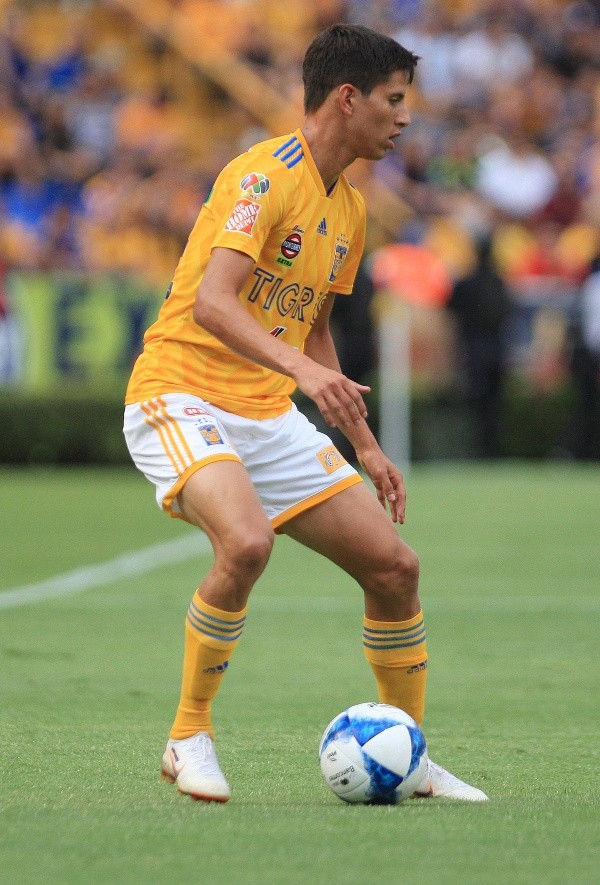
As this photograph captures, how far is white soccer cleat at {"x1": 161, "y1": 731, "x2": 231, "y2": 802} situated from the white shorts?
72 cm

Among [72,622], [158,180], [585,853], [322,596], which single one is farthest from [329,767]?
[158,180]

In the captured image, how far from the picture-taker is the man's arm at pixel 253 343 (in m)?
4.61

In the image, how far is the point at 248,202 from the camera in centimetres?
495

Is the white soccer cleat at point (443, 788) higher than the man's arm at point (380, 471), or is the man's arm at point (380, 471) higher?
the man's arm at point (380, 471)

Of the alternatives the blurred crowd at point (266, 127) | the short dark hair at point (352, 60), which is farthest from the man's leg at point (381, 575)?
the blurred crowd at point (266, 127)

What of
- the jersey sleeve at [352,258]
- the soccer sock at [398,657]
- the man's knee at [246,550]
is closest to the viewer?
the man's knee at [246,550]

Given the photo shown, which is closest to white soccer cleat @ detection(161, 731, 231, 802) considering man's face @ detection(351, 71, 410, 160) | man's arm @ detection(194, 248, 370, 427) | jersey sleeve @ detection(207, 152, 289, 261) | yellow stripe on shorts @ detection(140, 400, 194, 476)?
yellow stripe on shorts @ detection(140, 400, 194, 476)

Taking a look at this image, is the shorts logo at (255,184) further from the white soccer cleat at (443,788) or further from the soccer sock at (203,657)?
the white soccer cleat at (443,788)

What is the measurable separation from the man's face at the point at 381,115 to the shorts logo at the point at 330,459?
96 centimetres

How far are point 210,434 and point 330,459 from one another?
1.45ft

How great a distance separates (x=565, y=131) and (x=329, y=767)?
16.6m

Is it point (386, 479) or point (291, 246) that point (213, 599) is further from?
point (291, 246)

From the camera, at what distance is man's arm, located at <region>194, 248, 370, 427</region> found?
4.61 m

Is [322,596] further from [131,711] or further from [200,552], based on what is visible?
[131,711]
